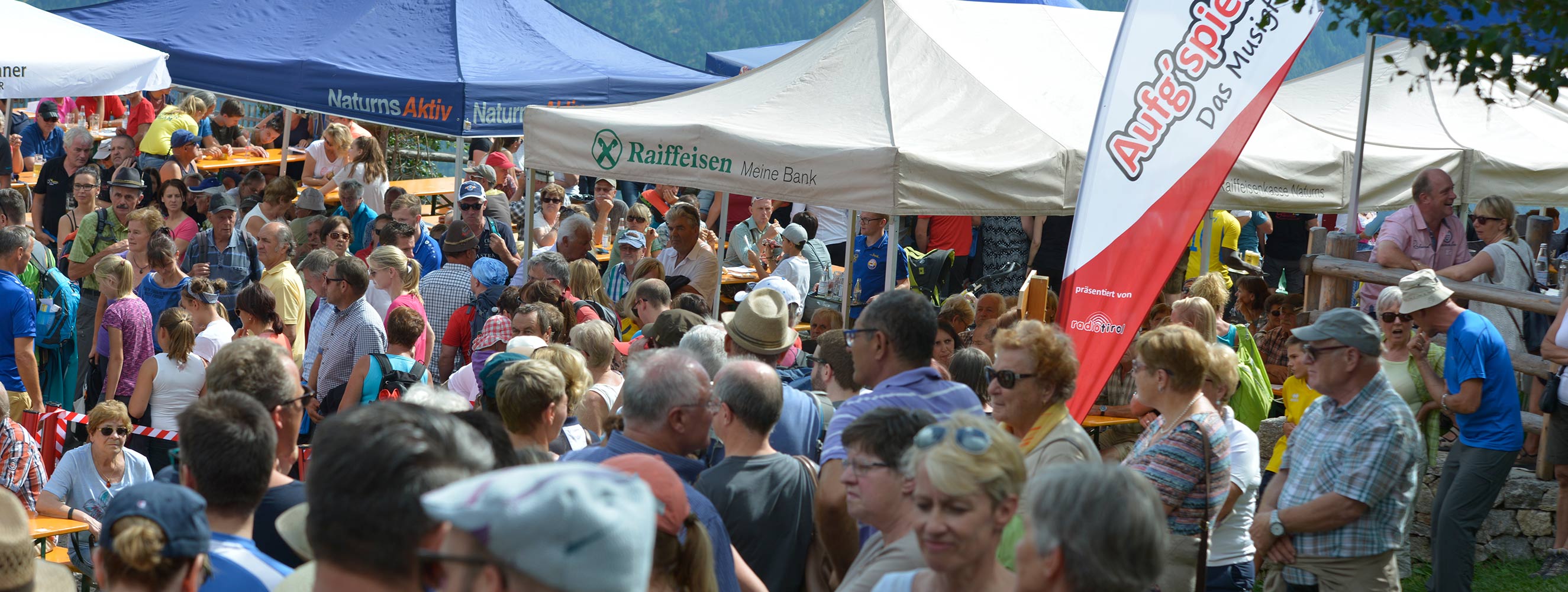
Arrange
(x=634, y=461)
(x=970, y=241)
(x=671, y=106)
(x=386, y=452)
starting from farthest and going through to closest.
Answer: (x=970, y=241)
(x=671, y=106)
(x=634, y=461)
(x=386, y=452)

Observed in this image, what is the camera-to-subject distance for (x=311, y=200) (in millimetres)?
10156

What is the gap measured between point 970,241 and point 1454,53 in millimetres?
7264

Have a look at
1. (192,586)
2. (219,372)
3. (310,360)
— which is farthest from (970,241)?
→ (192,586)

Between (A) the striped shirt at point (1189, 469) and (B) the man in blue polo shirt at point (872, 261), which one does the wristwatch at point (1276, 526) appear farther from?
(B) the man in blue polo shirt at point (872, 261)

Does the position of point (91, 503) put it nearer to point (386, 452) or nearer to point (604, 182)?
point (386, 452)

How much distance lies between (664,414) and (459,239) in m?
5.31

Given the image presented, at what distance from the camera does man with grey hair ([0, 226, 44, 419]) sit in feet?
22.7

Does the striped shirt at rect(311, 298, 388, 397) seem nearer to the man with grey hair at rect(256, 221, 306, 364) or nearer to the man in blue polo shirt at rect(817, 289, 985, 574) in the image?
the man with grey hair at rect(256, 221, 306, 364)

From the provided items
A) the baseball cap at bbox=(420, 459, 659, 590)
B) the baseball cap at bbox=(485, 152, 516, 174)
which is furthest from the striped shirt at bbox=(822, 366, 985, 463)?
the baseball cap at bbox=(485, 152, 516, 174)

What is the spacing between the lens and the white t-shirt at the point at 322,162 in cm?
1162

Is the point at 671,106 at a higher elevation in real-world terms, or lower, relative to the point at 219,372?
higher

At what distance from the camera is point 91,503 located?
5.60m

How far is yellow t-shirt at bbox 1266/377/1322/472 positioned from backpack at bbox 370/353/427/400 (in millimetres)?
3692

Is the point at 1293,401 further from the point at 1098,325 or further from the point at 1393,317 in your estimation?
the point at 1098,325
